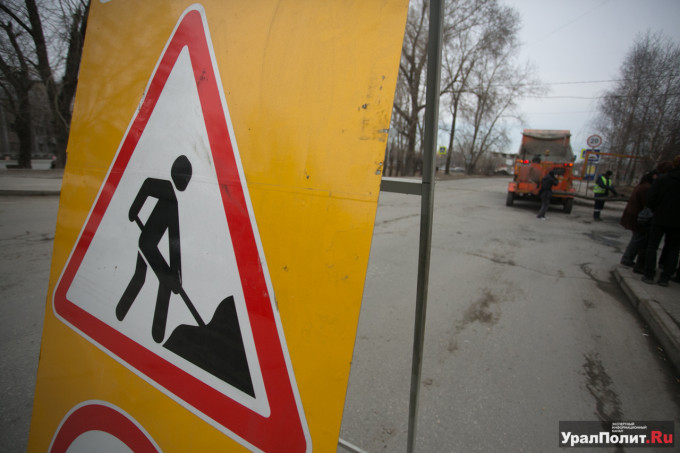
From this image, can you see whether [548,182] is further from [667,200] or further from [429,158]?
[429,158]

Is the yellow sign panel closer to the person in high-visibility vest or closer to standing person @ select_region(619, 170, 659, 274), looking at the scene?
standing person @ select_region(619, 170, 659, 274)

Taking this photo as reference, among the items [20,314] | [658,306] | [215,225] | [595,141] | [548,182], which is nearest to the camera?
[215,225]

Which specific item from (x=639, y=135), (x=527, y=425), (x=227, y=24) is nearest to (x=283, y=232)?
(x=227, y=24)

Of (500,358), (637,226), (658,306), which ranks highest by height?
(637,226)

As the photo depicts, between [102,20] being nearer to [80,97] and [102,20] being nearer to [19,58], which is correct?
[80,97]

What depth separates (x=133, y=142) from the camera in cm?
91

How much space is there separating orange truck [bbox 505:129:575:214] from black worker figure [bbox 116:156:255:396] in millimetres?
11735

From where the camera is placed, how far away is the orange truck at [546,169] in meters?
10.2

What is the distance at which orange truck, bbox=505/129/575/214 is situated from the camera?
1025cm

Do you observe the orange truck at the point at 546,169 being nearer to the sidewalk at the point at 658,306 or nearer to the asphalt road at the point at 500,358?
the asphalt road at the point at 500,358

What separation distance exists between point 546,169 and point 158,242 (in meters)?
12.6

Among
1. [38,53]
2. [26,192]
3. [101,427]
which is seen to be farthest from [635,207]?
[38,53]

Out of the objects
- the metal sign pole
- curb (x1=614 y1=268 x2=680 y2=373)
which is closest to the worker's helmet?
the metal sign pole

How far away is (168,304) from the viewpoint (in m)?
0.80
